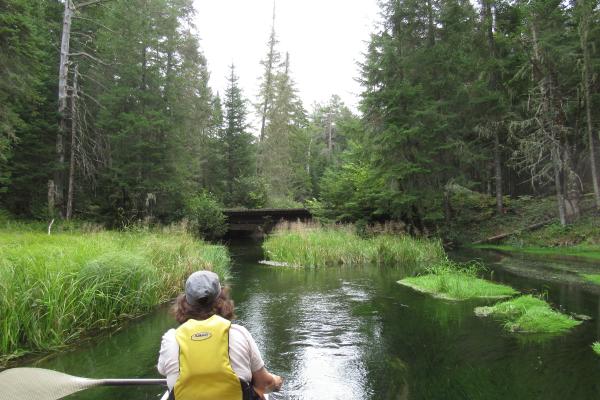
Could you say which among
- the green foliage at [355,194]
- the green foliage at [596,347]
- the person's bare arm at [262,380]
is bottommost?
the green foliage at [596,347]

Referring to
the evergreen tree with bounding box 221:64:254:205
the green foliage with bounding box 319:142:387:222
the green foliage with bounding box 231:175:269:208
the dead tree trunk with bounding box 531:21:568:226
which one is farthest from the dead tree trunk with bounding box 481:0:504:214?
the evergreen tree with bounding box 221:64:254:205

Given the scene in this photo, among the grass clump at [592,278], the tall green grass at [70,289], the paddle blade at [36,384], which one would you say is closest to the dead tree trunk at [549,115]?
the grass clump at [592,278]

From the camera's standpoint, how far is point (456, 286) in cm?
1007

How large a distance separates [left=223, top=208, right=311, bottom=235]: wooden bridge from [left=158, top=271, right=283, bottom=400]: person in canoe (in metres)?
22.9

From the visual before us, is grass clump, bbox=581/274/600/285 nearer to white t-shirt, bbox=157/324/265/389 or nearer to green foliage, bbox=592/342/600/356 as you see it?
green foliage, bbox=592/342/600/356

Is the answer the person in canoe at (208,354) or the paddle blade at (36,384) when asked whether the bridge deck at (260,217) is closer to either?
the paddle blade at (36,384)

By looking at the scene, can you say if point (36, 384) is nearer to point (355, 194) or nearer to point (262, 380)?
point (262, 380)

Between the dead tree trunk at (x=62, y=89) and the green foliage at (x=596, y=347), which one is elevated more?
the dead tree trunk at (x=62, y=89)

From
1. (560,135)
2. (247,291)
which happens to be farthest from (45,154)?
(560,135)

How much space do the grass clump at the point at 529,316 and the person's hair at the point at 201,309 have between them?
19.6 ft

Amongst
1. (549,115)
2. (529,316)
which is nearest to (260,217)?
(549,115)

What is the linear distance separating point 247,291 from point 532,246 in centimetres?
1332

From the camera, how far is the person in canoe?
8.09 feet

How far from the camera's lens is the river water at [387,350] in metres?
5.02
